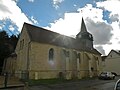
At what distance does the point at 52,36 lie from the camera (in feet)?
122

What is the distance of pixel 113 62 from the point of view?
59.0 metres

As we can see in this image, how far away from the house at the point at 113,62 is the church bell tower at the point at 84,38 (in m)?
14.7

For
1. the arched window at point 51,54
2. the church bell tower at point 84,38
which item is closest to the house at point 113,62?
the church bell tower at point 84,38

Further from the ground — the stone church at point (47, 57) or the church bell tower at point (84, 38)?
the church bell tower at point (84, 38)

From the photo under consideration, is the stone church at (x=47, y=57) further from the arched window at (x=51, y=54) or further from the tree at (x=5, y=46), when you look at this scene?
the tree at (x=5, y=46)

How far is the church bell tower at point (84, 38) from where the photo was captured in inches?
1827

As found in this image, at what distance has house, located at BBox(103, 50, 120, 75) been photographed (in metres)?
57.5

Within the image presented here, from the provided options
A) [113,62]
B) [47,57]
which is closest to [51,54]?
[47,57]

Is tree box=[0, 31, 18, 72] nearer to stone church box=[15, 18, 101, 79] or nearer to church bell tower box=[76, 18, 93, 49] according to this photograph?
stone church box=[15, 18, 101, 79]

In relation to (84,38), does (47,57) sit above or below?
below

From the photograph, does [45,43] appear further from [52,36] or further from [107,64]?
[107,64]

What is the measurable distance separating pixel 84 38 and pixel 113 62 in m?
18.2

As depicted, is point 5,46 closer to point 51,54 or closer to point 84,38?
point 51,54

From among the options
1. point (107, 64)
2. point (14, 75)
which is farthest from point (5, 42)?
point (107, 64)
